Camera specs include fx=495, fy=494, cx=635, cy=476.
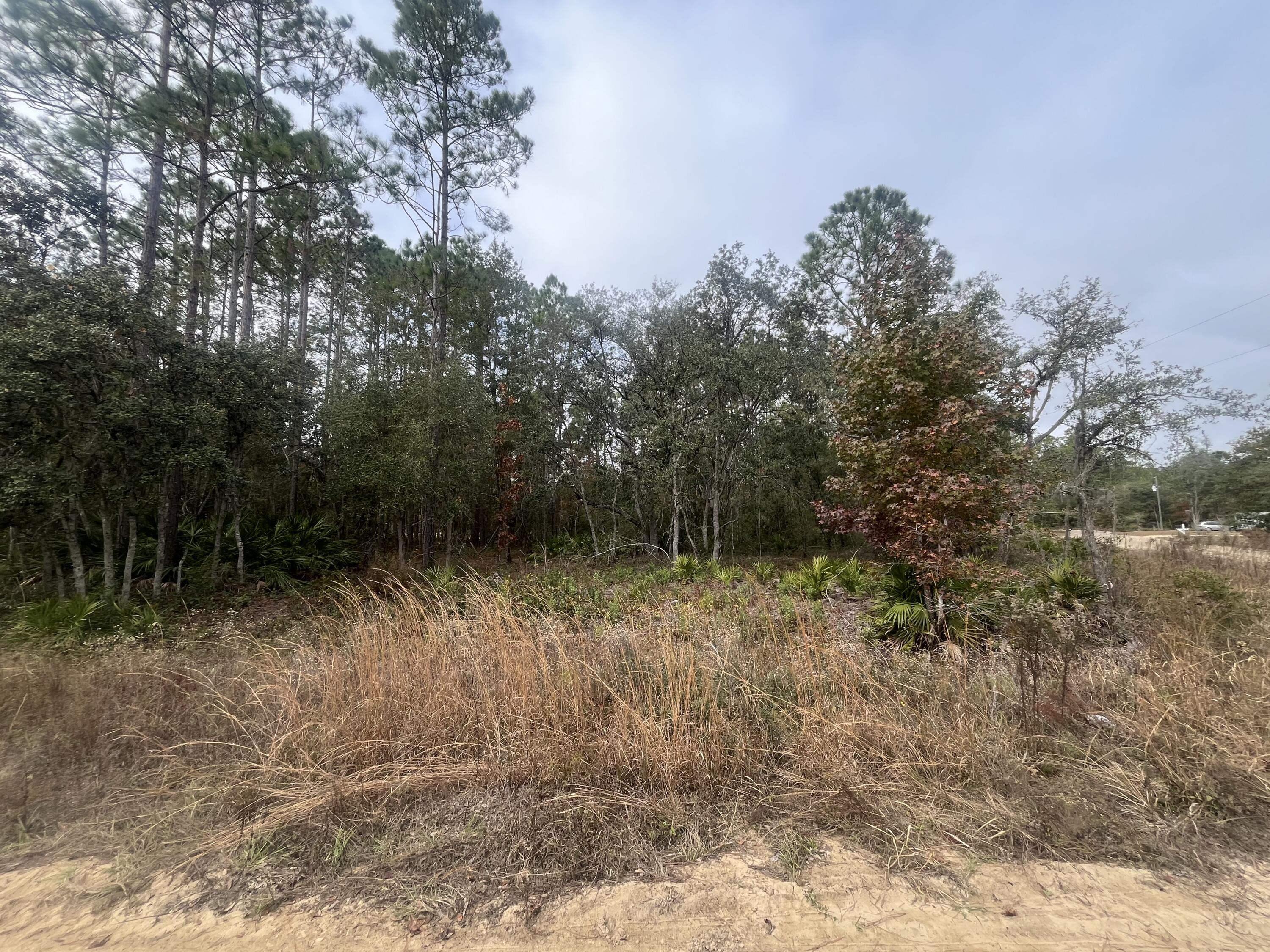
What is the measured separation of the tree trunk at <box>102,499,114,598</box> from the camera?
323 inches

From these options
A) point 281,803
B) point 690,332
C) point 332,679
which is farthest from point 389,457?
point 281,803

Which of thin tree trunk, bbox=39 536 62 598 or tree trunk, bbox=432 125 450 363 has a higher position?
tree trunk, bbox=432 125 450 363

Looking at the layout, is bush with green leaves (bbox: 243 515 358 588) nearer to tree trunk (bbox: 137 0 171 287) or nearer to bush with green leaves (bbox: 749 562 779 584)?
tree trunk (bbox: 137 0 171 287)

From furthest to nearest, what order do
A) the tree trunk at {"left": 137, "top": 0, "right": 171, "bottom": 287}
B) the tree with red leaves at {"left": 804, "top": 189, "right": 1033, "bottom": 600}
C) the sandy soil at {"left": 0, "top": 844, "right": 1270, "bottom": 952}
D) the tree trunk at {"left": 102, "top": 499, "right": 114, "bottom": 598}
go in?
1. the tree trunk at {"left": 137, "top": 0, "right": 171, "bottom": 287}
2. the tree trunk at {"left": 102, "top": 499, "right": 114, "bottom": 598}
3. the tree with red leaves at {"left": 804, "top": 189, "right": 1033, "bottom": 600}
4. the sandy soil at {"left": 0, "top": 844, "right": 1270, "bottom": 952}

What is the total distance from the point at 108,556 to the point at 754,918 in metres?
11.6

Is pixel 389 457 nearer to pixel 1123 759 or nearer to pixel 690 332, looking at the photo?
pixel 690 332

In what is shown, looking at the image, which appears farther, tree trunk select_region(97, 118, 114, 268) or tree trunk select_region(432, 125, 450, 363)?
tree trunk select_region(432, 125, 450, 363)

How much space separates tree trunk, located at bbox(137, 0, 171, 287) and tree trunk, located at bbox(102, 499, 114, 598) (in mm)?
4242

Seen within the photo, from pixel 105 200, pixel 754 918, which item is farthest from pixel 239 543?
pixel 754 918

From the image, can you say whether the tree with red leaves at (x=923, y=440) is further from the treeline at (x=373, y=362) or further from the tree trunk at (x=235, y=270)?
the tree trunk at (x=235, y=270)

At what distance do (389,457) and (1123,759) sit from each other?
1290cm

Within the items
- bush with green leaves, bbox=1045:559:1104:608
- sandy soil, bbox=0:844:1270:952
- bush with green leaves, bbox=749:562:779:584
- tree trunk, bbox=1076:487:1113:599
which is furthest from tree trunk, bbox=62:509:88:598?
tree trunk, bbox=1076:487:1113:599

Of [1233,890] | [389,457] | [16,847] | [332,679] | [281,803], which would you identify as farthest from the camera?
[389,457]

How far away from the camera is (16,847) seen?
2.40 meters
